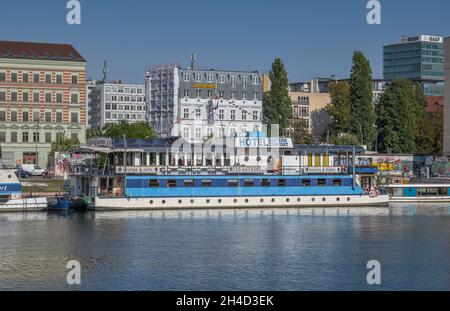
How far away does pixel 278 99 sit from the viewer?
144m

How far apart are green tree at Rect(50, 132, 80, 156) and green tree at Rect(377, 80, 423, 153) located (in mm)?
50501

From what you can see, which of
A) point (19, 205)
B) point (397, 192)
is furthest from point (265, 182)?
point (19, 205)

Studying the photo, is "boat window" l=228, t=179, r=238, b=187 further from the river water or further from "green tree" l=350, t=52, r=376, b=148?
"green tree" l=350, t=52, r=376, b=148

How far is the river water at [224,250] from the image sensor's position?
47.6m

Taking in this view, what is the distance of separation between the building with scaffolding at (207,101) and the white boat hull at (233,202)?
52.9 m

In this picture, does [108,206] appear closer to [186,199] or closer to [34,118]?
[186,199]

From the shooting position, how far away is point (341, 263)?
53.4 metres

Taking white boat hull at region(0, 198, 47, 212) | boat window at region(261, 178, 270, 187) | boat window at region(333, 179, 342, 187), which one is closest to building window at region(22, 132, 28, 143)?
white boat hull at region(0, 198, 47, 212)

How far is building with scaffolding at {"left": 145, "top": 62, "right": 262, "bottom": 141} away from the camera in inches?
5640

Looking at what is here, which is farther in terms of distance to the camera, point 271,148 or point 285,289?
point 271,148

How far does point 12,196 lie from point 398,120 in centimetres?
7735
